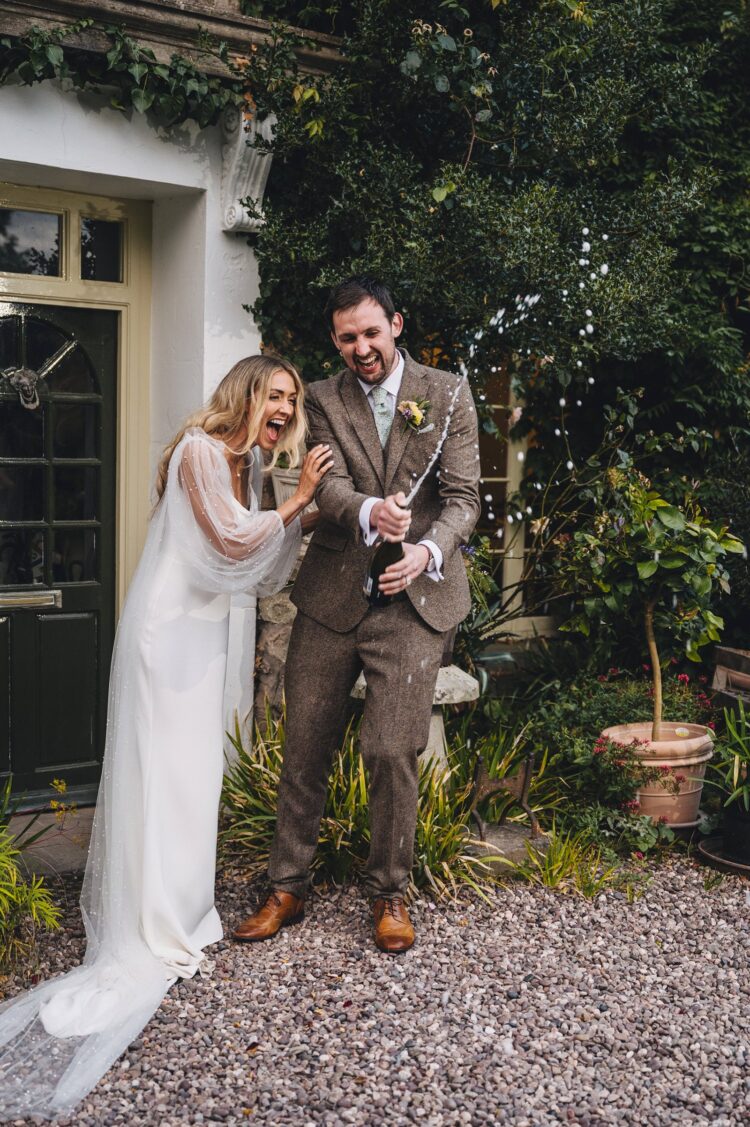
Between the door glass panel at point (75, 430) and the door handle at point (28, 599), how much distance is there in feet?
2.20

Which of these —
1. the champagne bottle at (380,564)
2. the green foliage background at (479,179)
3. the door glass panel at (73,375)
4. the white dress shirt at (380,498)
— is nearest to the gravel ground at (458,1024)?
the champagne bottle at (380,564)

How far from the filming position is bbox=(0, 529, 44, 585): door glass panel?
5297 millimetres

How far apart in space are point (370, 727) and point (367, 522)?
72 centimetres

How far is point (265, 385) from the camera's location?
3678mm

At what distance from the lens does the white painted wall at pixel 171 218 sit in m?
4.69

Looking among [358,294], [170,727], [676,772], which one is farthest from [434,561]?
[676,772]

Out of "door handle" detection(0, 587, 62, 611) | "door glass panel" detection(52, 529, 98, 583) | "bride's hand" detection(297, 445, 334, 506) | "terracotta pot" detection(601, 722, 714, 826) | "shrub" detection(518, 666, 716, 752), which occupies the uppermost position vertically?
"bride's hand" detection(297, 445, 334, 506)

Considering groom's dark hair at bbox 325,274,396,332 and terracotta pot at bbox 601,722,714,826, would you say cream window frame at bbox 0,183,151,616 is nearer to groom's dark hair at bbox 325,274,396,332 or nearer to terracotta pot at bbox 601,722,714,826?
groom's dark hair at bbox 325,274,396,332

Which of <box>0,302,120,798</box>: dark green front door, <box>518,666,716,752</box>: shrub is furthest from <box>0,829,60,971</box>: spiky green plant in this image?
<box>518,666,716,752</box>: shrub

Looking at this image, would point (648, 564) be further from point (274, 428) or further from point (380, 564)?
point (274, 428)

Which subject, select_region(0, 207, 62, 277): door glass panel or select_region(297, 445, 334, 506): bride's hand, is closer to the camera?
select_region(297, 445, 334, 506): bride's hand

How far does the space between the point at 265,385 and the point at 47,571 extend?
2.19m

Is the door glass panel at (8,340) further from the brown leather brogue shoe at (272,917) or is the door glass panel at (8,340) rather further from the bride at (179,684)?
the brown leather brogue shoe at (272,917)

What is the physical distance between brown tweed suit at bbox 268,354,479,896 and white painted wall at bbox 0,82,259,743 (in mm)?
1160
